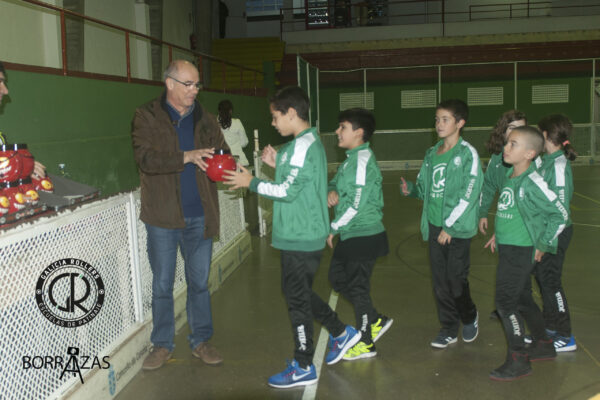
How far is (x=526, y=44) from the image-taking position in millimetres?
21016

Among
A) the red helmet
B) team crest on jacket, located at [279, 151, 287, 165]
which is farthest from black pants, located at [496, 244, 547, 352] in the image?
the red helmet

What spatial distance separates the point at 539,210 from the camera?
134 inches

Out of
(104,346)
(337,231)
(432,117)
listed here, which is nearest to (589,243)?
(337,231)

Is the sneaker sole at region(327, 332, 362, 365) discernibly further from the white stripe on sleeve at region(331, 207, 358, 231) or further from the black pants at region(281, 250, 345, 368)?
the white stripe on sleeve at region(331, 207, 358, 231)

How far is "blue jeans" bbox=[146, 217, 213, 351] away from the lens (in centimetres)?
370

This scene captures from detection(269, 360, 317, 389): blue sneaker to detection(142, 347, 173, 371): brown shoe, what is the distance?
803mm

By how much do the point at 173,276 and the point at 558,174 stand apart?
8.79 ft

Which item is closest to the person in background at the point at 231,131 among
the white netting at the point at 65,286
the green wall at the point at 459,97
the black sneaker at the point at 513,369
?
the white netting at the point at 65,286

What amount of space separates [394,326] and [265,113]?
1314 centimetres

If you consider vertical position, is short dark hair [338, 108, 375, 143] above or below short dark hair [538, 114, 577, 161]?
above

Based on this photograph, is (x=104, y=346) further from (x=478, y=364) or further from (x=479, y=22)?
(x=479, y=22)

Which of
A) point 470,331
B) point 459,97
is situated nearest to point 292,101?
point 470,331

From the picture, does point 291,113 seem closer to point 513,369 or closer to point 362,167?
point 362,167

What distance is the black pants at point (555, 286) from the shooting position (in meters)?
3.93
